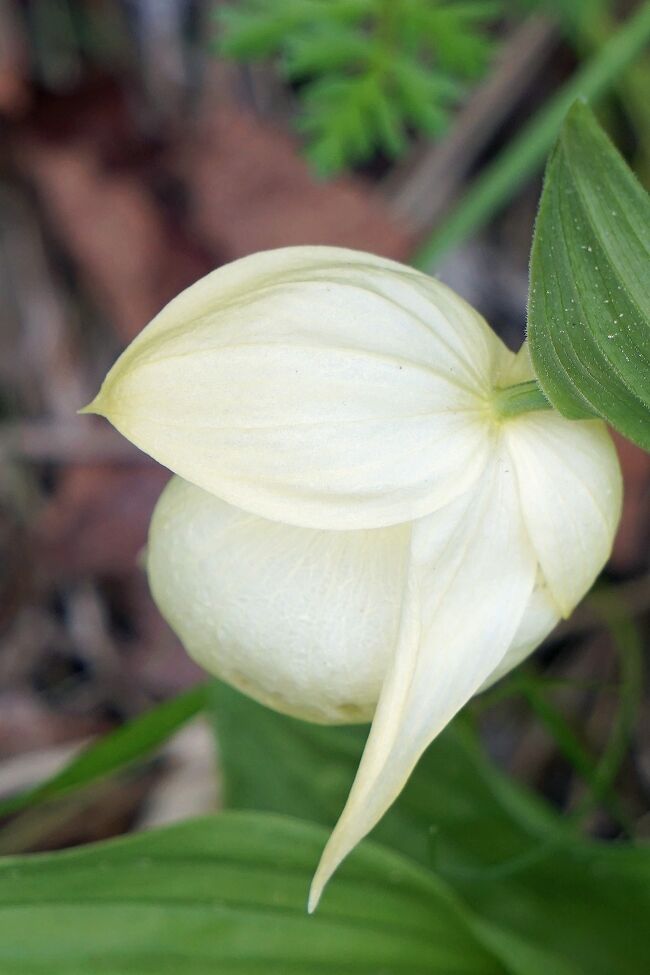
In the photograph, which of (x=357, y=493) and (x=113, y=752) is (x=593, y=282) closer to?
(x=357, y=493)

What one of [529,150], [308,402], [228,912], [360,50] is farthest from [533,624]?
[360,50]

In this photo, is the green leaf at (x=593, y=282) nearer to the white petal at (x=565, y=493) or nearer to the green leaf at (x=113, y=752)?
the white petal at (x=565, y=493)

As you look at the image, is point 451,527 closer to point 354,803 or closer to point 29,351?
point 354,803

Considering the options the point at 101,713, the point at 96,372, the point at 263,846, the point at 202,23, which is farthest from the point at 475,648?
the point at 202,23

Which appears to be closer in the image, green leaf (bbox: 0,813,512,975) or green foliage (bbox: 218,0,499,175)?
green leaf (bbox: 0,813,512,975)

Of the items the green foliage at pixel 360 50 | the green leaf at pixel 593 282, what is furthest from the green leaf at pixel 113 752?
the green foliage at pixel 360 50

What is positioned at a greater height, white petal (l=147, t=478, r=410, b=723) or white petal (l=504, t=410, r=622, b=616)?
white petal (l=504, t=410, r=622, b=616)

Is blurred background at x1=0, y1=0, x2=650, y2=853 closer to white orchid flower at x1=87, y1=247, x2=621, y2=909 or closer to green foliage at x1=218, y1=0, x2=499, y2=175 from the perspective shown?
green foliage at x1=218, y1=0, x2=499, y2=175

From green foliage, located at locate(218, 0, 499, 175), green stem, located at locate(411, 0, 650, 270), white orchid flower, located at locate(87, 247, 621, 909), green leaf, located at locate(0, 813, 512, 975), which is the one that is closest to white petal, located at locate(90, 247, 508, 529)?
white orchid flower, located at locate(87, 247, 621, 909)
